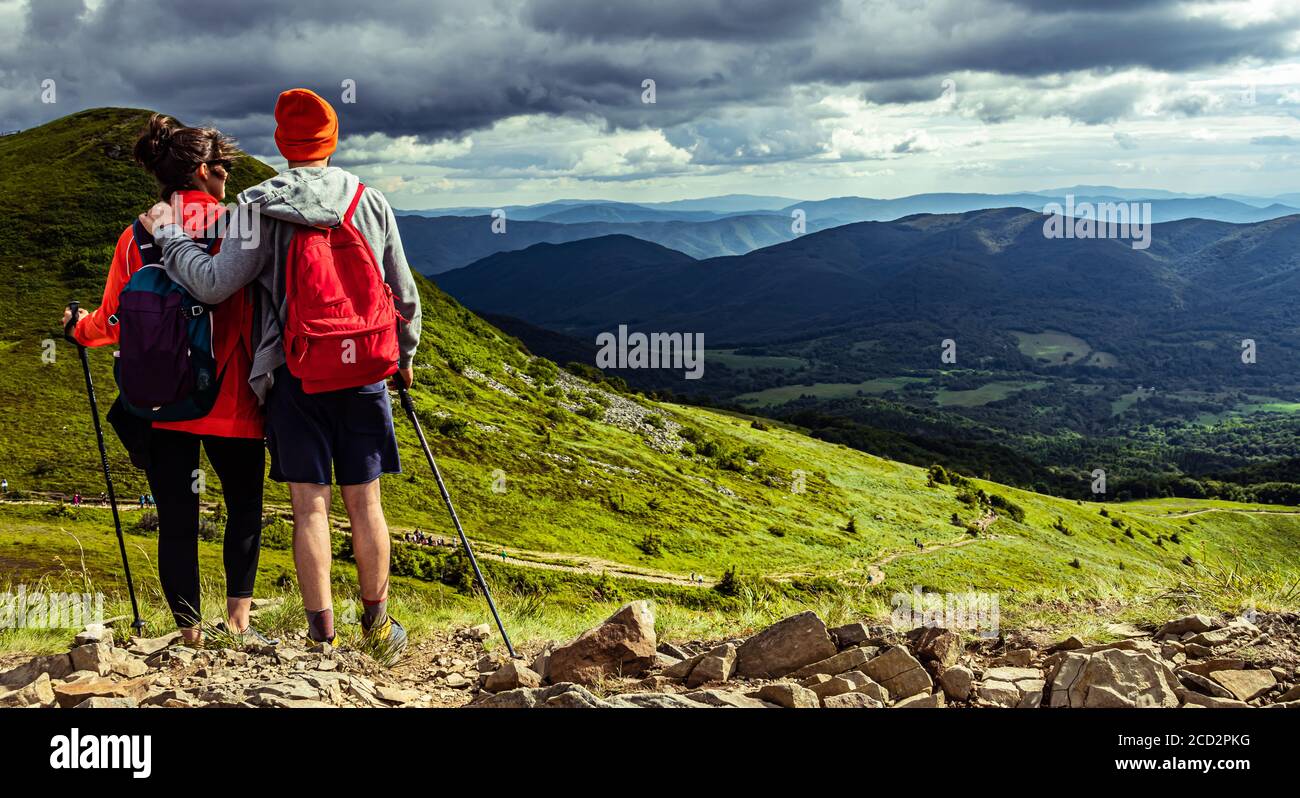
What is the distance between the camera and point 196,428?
6.38 metres

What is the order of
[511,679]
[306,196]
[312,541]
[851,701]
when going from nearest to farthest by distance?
1. [851,701]
2. [306,196]
3. [511,679]
4. [312,541]

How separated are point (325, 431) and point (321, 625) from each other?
4.82 feet

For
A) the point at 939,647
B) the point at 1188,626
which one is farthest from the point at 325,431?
the point at 1188,626

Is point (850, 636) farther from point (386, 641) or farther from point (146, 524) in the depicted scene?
point (146, 524)

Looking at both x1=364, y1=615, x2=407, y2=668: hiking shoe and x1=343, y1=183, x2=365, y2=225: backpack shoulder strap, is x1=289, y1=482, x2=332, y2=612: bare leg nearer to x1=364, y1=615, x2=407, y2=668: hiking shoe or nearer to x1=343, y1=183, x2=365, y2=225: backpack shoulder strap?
x1=364, y1=615, x2=407, y2=668: hiking shoe

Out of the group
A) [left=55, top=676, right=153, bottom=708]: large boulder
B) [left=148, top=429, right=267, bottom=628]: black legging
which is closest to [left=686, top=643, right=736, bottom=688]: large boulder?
[left=148, top=429, right=267, bottom=628]: black legging

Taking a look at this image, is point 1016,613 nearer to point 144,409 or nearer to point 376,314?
point 376,314

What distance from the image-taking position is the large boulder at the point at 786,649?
648cm

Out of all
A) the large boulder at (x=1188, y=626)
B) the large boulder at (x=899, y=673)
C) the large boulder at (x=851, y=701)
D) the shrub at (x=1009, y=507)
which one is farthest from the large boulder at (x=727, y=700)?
the shrub at (x=1009, y=507)

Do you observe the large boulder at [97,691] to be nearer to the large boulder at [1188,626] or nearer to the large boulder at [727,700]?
the large boulder at [727,700]

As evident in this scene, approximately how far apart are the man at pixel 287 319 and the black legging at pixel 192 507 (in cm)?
44

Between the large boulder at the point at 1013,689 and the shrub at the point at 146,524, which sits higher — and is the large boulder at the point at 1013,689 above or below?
above

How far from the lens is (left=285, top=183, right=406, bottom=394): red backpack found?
6.00 meters

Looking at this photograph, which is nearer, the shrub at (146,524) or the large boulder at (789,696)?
the large boulder at (789,696)
